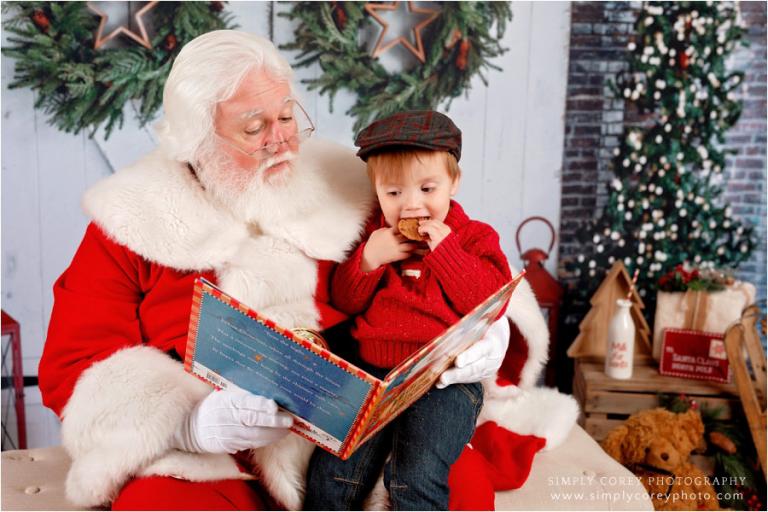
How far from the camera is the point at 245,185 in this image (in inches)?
71.0

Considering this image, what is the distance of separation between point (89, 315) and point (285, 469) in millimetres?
626

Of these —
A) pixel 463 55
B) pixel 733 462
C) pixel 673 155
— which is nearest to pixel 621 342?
pixel 733 462

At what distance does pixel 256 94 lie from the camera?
1.76m

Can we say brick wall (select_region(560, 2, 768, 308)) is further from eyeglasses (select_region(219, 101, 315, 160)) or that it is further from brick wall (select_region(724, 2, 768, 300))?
eyeglasses (select_region(219, 101, 315, 160))

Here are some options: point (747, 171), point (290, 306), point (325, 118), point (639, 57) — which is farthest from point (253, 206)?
point (747, 171)

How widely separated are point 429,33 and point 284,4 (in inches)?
25.9

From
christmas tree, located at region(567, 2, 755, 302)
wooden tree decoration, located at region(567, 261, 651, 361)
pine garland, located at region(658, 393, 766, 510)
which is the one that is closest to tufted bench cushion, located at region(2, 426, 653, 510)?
pine garland, located at region(658, 393, 766, 510)

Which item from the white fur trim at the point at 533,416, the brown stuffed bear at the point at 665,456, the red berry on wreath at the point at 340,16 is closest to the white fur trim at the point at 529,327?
the white fur trim at the point at 533,416

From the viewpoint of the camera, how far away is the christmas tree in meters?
3.25

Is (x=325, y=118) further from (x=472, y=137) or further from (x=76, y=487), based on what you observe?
(x=76, y=487)

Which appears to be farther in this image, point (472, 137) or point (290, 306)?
point (472, 137)

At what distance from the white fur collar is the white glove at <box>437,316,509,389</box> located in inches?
16.6

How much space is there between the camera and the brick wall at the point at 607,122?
3.28 metres

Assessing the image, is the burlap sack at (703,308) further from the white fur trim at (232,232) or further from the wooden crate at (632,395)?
the white fur trim at (232,232)
